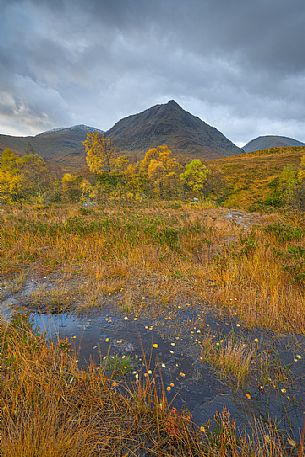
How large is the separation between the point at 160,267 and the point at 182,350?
2.60 metres

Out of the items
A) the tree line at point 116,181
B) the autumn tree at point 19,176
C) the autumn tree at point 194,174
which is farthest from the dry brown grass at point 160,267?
the autumn tree at point 194,174

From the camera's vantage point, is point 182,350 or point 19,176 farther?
point 19,176

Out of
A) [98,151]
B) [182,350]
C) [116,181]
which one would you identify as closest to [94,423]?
[182,350]

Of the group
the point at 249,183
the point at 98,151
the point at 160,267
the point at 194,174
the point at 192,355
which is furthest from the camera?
the point at 249,183

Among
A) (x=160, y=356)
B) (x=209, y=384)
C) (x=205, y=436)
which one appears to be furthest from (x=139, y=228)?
(x=205, y=436)

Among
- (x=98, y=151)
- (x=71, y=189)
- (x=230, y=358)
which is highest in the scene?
(x=98, y=151)

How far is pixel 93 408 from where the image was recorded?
2.05 meters

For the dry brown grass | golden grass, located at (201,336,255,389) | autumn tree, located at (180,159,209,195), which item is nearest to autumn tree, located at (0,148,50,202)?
the dry brown grass

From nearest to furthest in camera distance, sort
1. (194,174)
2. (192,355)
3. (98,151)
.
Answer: (192,355) → (98,151) → (194,174)

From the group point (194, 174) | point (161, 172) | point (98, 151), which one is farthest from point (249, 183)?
point (98, 151)

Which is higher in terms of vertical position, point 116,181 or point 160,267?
point 116,181

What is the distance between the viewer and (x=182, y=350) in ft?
9.50

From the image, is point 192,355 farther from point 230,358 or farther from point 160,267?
point 160,267

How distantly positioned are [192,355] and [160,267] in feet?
8.86
